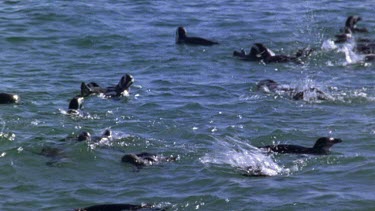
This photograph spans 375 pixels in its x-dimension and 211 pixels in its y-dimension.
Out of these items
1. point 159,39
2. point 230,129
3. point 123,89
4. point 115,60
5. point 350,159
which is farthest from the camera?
point 159,39

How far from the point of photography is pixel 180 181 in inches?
528

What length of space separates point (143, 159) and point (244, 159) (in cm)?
136

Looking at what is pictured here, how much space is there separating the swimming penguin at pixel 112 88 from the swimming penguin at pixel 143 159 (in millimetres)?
3913

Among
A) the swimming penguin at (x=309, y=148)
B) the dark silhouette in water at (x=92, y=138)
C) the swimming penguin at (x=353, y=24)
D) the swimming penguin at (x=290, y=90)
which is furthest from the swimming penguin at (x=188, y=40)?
the swimming penguin at (x=309, y=148)

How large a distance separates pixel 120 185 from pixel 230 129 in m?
3.07

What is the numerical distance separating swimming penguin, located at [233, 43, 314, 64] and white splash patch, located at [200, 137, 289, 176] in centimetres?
606

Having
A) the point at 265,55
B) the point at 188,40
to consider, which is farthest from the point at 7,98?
the point at 188,40

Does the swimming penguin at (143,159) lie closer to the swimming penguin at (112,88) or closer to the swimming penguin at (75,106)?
the swimming penguin at (75,106)

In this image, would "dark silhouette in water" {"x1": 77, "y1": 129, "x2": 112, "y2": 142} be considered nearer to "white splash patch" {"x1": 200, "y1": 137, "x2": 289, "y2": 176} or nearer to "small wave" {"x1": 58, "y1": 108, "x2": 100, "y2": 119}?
"small wave" {"x1": 58, "y1": 108, "x2": 100, "y2": 119}

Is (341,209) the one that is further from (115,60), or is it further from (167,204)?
(115,60)

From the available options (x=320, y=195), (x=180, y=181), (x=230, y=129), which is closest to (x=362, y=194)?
(x=320, y=195)

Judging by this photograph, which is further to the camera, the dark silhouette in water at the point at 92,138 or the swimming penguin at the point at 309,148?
the dark silhouette in water at the point at 92,138

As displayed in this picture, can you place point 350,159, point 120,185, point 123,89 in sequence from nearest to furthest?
1. point 120,185
2. point 350,159
3. point 123,89

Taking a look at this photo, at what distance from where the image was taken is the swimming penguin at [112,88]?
58.7 ft
